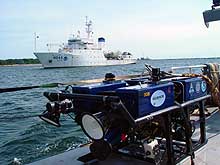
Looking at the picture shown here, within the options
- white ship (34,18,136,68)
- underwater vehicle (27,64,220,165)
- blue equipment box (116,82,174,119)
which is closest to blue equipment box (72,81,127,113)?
underwater vehicle (27,64,220,165)

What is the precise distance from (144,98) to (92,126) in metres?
0.49

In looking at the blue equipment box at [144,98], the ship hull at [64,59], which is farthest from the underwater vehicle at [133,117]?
the ship hull at [64,59]

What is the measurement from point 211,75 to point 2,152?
15.6ft

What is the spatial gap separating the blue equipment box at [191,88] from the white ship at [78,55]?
56.4 metres

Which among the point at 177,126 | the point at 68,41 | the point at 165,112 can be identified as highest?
the point at 68,41

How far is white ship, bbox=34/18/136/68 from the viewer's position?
59.1m

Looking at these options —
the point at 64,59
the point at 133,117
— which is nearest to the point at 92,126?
the point at 133,117

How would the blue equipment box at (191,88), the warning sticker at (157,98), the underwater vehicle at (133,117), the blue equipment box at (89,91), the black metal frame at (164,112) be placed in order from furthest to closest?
the blue equipment box at (191,88) → the blue equipment box at (89,91) → the warning sticker at (157,98) → the underwater vehicle at (133,117) → the black metal frame at (164,112)

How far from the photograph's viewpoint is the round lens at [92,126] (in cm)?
228

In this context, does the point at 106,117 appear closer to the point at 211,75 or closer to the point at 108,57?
the point at 211,75

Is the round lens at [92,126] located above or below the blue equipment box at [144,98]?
below

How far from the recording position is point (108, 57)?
74.8 metres

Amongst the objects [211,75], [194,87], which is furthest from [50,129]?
[194,87]

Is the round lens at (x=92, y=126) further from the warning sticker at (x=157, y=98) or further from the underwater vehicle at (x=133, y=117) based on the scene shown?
the warning sticker at (x=157, y=98)
